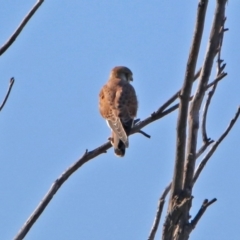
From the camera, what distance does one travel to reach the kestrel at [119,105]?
17.4 ft

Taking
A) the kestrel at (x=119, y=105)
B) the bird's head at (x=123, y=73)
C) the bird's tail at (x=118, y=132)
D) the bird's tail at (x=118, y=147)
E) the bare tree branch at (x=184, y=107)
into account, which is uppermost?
the bird's head at (x=123, y=73)

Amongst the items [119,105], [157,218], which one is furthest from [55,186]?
[119,105]

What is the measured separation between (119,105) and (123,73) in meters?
1.38

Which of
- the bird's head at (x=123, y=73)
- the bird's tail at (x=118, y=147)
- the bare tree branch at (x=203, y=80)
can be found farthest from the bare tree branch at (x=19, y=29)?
the bird's head at (x=123, y=73)

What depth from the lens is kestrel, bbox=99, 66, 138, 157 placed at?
209 inches

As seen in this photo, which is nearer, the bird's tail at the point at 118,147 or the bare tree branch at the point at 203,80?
the bare tree branch at the point at 203,80

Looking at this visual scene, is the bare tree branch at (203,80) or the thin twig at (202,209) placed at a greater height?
the bare tree branch at (203,80)

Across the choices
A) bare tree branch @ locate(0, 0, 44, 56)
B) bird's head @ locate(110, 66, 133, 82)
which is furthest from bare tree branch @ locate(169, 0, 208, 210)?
bird's head @ locate(110, 66, 133, 82)

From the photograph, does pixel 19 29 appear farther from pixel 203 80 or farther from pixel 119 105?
pixel 119 105

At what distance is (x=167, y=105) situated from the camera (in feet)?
11.9

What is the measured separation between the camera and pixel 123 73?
7691mm

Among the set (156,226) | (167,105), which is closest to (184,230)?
(156,226)

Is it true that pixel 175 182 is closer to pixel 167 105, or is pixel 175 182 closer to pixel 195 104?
pixel 195 104

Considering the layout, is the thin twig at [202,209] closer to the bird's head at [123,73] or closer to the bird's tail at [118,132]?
the bird's tail at [118,132]
